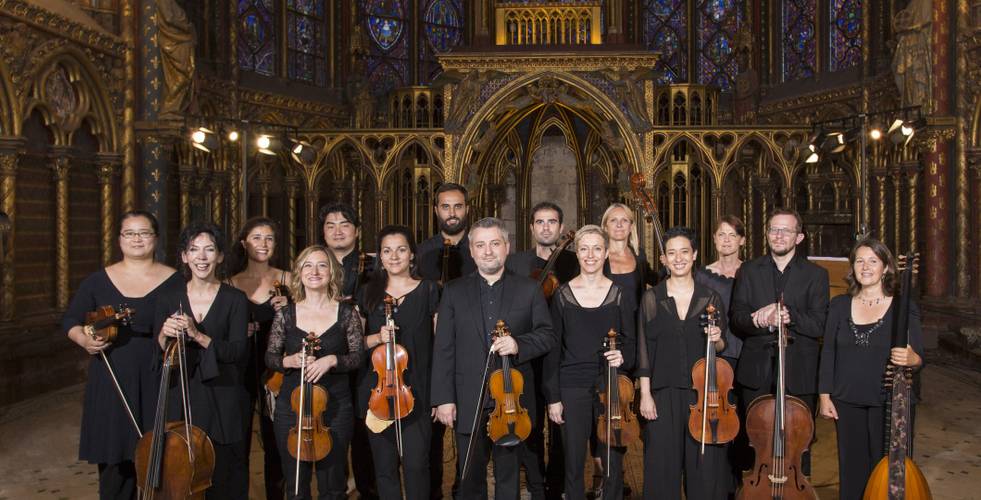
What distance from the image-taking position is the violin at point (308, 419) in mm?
3744

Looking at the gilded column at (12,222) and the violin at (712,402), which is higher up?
the gilded column at (12,222)

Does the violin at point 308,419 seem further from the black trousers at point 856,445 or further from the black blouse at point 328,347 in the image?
the black trousers at point 856,445

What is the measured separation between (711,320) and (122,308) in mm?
2731

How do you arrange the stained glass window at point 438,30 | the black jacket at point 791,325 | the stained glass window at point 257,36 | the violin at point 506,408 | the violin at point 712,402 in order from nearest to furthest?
1. the violin at point 506,408
2. the violin at point 712,402
3. the black jacket at point 791,325
4. the stained glass window at point 257,36
5. the stained glass window at point 438,30

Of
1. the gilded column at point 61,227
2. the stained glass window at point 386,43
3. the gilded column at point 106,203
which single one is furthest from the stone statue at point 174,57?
the stained glass window at point 386,43

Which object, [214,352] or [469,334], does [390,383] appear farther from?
Answer: [214,352]

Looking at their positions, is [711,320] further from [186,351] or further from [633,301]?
[186,351]

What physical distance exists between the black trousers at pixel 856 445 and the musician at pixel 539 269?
143 cm

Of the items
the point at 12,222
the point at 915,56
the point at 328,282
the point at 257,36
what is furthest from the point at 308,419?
the point at 257,36

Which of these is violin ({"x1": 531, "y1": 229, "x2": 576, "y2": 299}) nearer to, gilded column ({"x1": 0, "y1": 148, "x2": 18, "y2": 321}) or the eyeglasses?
the eyeglasses

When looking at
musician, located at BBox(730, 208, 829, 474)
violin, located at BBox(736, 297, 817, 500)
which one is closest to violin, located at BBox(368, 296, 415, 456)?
violin, located at BBox(736, 297, 817, 500)

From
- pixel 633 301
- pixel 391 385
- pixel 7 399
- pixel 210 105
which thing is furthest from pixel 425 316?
pixel 210 105

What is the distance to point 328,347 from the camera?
3.90m

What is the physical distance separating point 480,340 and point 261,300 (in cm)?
139
